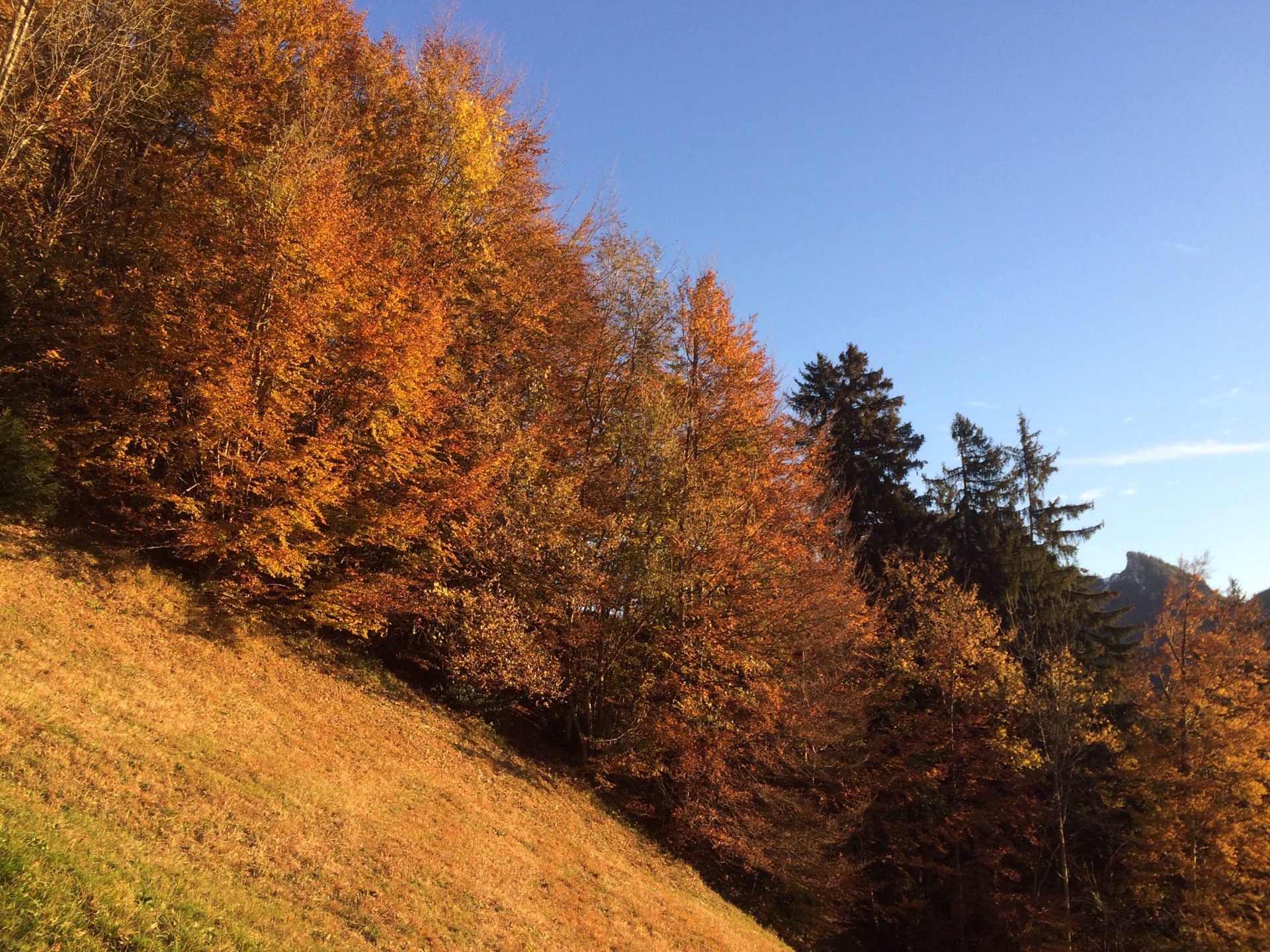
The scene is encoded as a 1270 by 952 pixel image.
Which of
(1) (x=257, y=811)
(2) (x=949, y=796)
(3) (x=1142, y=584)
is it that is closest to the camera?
(1) (x=257, y=811)

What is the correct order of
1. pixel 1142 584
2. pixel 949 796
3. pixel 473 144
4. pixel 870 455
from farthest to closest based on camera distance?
pixel 1142 584 < pixel 870 455 < pixel 949 796 < pixel 473 144

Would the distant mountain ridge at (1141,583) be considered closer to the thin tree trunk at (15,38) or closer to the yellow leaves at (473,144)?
the yellow leaves at (473,144)

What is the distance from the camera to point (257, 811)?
9.54m

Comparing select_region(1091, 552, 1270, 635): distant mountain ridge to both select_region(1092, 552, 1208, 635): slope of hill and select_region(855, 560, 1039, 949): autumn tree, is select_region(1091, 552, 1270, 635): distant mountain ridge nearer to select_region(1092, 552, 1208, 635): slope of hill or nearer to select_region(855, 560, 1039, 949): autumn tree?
select_region(1092, 552, 1208, 635): slope of hill

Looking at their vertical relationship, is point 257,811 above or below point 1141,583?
below

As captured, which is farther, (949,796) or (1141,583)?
(1141,583)

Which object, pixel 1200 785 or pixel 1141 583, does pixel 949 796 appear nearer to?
pixel 1200 785

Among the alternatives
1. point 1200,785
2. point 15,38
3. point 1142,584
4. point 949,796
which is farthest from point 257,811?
point 1142,584

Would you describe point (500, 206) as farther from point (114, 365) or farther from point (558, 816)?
point (558, 816)

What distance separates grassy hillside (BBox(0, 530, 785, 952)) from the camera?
646 cm

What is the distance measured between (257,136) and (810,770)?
25634mm

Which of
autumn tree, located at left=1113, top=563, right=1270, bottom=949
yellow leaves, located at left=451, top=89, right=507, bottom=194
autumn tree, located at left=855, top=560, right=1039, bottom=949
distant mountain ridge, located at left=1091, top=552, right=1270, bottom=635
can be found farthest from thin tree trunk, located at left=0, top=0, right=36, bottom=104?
distant mountain ridge, located at left=1091, top=552, right=1270, bottom=635

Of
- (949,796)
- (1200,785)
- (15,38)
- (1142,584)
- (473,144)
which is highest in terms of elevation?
(1142,584)

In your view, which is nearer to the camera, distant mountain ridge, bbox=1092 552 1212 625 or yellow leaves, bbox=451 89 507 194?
yellow leaves, bbox=451 89 507 194
